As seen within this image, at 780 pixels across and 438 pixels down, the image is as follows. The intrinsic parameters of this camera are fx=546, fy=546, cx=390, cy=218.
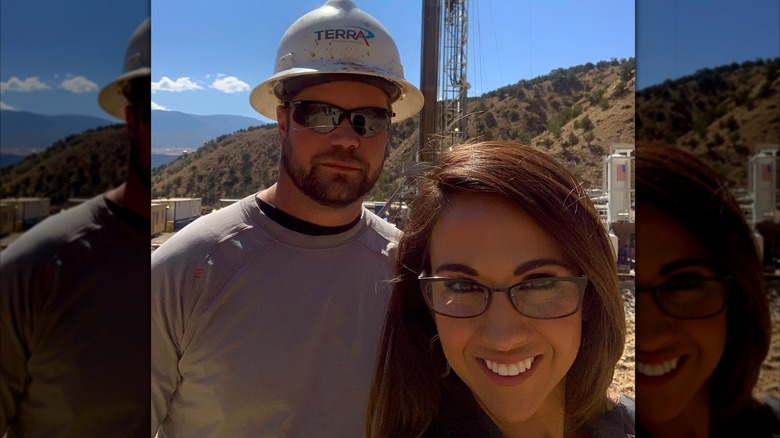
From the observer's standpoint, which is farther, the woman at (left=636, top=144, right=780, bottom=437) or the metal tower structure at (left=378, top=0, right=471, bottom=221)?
the metal tower structure at (left=378, top=0, right=471, bottom=221)

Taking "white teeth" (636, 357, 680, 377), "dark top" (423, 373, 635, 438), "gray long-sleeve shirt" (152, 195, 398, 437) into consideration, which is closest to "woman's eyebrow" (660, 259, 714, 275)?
"white teeth" (636, 357, 680, 377)

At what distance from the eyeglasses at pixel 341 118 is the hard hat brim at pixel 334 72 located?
11 cm

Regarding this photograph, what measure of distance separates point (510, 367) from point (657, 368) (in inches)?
27.7

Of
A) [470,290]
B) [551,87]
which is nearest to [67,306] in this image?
[470,290]

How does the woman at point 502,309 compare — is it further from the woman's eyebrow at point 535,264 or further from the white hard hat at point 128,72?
the white hard hat at point 128,72

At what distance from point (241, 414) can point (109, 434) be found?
3.66 feet

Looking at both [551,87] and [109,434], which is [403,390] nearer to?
[109,434]

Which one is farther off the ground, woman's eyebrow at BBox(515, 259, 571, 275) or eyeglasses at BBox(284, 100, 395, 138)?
eyeglasses at BBox(284, 100, 395, 138)

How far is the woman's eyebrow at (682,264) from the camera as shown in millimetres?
643

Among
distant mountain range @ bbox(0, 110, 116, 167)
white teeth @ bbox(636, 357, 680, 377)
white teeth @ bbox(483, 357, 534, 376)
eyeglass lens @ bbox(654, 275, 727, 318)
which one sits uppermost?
distant mountain range @ bbox(0, 110, 116, 167)

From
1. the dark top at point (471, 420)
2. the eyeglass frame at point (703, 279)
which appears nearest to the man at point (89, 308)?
the eyeglass frame at point (703, 279)

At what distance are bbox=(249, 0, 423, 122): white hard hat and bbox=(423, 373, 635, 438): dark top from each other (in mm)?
1013

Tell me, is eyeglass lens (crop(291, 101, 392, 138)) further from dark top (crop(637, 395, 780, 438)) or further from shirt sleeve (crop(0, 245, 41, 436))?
dark top (crop(637, 395, 780, 438))

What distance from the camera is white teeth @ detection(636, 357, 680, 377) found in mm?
686
